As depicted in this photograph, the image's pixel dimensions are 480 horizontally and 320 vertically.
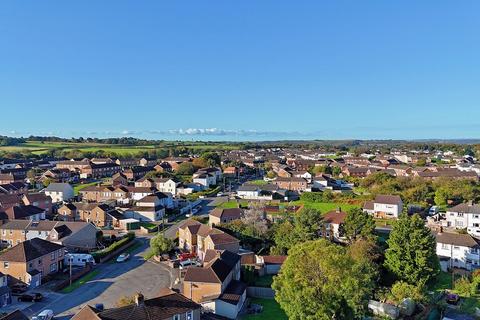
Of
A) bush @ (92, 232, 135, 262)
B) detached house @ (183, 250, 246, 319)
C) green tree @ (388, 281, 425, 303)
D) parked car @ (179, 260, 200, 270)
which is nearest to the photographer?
detached house @ (183, 250, 246, 319)

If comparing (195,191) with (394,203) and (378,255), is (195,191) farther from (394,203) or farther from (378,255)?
(378,255)

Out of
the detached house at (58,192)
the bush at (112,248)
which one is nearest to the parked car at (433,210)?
the bush at (112,248)

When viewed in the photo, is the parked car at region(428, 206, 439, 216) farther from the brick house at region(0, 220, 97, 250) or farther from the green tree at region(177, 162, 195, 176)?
the green tree at region(177, 162, 195, 176)

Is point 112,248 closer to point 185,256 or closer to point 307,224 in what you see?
point 185,256

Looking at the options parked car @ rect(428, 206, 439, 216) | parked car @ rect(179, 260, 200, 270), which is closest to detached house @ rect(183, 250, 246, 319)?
parked car @ rect(179, 260, 200, 270)

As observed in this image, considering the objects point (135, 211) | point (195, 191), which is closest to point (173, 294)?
point (135, 211)

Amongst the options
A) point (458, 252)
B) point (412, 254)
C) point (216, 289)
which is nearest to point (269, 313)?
point (216, 289)

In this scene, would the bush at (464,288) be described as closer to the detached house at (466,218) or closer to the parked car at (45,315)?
the detached house at (466,218)
